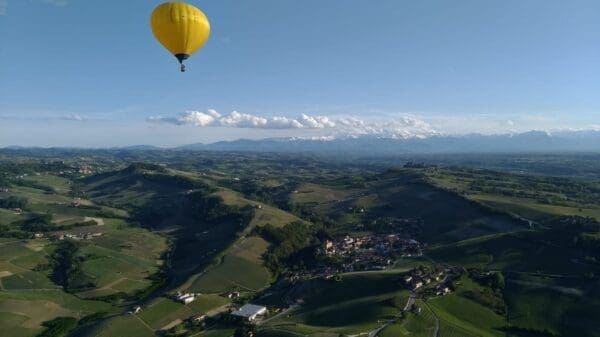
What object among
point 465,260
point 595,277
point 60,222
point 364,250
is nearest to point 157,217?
point 60,222

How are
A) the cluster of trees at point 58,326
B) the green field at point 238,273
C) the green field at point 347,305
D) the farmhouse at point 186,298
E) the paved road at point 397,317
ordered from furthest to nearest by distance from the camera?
the green field at point 238,273 < the farmhouse at point 186,298 < the cluster of trees at point 58,326 < the green field at point 347,305 < the paved road at point 397,317

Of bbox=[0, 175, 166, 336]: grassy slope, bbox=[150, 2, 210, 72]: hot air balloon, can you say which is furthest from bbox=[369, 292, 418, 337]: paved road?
bbox=[0, 175, 166, 336]: grassy slope

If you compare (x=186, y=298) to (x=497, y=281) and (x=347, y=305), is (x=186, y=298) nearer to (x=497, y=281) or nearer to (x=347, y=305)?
(x=347, y=305)

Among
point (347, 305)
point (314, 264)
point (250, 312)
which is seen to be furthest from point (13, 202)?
point (347, 305)

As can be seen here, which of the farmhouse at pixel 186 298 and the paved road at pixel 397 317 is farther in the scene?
the farmhouse at pixel 186 298

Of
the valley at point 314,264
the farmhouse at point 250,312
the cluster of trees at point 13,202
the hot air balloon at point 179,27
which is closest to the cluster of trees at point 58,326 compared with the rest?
the valley at point 314,264

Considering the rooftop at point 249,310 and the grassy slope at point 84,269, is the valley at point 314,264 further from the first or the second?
the rooftop at point 249,310

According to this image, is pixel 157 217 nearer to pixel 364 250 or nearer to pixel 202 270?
pixel 202 270
